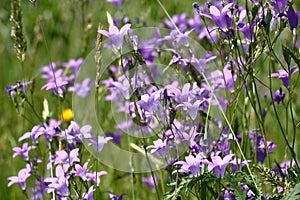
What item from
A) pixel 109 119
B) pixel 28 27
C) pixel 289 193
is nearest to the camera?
pixel 289 193

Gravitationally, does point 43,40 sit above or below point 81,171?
above

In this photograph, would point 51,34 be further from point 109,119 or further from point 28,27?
point 109,119

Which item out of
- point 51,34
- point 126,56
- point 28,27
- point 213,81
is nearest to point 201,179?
point 126,56

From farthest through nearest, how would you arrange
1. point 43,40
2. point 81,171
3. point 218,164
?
point 43,40, point 81,171, point 218,164

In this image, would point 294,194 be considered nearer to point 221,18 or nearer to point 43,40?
point 221,18

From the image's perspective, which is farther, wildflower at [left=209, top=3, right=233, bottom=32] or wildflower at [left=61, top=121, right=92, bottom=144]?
wildflower at [left=61, top=121, right=92, bottom=144]

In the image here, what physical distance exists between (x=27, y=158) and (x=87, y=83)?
712mm

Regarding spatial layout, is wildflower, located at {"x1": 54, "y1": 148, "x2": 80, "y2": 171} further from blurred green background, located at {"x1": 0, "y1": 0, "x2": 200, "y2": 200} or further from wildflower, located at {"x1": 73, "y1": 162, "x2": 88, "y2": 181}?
blurred green background, located at {"x1": 0, "y1": 0, "x2": 200, "y2": 200}

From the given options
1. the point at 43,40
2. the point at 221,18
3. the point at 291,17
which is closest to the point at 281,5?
the point at 291,17

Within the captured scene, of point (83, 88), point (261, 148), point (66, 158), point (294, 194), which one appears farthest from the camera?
point (83, 88)

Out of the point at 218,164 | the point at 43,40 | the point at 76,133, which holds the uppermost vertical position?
the point at 43,40

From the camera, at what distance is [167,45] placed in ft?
8.32

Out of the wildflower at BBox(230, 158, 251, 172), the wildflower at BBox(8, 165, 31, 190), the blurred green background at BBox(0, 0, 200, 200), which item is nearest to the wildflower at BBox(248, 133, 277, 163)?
the wildflower at BBox(230, 158, 251, 172)

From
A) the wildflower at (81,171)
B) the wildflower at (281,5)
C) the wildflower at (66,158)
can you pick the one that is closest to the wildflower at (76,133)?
the wildflower at (66,158)
